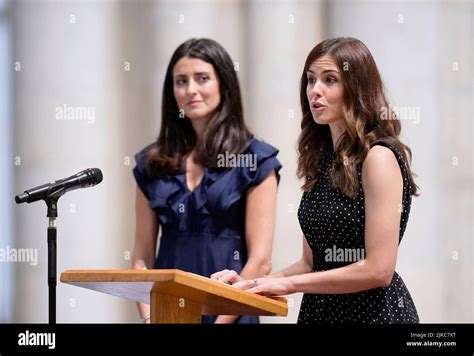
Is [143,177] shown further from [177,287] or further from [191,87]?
[177,287]

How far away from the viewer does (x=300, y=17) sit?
4266 mm

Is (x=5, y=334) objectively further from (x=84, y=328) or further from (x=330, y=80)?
(x=330, y=80)

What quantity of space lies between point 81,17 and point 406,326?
8.46ft

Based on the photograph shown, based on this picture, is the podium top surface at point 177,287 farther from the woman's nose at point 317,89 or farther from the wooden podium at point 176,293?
the woman's nose at point 317,89

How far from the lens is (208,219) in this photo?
342 cm

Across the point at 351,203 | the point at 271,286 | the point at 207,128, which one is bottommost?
the point at 271,286

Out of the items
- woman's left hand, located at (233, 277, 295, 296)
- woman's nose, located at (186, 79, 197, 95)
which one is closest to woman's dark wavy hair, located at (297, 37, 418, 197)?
woman's left hand, located at (233, 277, 295, 296)

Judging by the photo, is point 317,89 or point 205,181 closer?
point 317,89

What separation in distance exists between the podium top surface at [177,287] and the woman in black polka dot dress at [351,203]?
5.3 inches

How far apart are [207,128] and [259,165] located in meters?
0.26

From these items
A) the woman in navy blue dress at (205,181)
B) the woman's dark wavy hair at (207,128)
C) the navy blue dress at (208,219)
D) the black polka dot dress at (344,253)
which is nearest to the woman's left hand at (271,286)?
the black polka dot dress at (344,253)

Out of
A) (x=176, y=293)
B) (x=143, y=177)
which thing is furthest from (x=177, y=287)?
(x=143, y=177)

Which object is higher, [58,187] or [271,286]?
[58,187]

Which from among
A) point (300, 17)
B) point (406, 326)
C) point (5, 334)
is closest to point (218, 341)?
point (406, 326)
